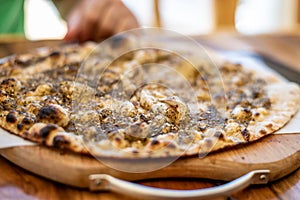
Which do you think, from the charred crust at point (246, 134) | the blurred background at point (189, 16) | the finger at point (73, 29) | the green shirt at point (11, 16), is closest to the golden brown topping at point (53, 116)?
the charred crust at point (246, 134)

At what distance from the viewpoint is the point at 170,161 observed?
2.21 ft

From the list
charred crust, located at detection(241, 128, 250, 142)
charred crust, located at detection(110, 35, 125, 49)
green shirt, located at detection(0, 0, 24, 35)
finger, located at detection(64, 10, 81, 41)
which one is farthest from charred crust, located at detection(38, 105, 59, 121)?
green shirt, located at detection(0, 0, 24, 35)

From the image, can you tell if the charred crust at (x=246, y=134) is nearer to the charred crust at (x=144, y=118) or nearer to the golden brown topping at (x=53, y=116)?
the charred crust at (x=144, y=118)

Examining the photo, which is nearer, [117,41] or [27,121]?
[27,121]

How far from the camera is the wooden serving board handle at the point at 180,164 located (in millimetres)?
657

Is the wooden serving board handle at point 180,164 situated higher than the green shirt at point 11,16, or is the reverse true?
the green shirt at point 11,16

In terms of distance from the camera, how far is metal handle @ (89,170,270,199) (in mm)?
585

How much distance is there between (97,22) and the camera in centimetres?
144

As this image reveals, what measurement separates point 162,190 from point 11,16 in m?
1.25

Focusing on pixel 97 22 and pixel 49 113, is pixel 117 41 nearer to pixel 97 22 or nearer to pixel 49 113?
pixel 97 22

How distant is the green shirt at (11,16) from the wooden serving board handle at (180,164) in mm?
1042

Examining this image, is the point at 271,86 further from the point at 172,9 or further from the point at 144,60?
the point at 172,9

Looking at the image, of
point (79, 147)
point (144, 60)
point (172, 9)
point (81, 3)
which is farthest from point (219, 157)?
point (172, 9)

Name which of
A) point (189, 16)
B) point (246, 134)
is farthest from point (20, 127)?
point (189, 16)
